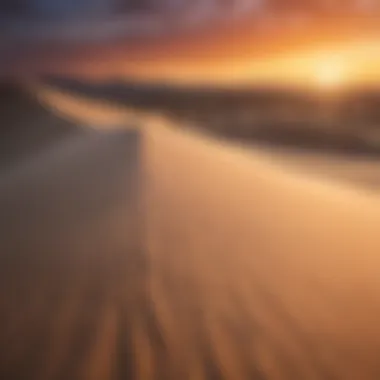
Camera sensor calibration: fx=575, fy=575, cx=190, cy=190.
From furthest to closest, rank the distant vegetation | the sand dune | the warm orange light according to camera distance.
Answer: the distant vegetation
the warm orange light
the sand dune

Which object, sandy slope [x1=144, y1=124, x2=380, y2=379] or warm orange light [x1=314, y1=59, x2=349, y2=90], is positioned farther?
warm orange light [x1=314, y1=59, x2=349, y2=90]

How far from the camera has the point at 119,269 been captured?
10.6 ft

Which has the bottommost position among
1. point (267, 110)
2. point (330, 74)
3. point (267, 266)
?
point (267, 110)

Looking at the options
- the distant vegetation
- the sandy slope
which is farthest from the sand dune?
the distant vegetation

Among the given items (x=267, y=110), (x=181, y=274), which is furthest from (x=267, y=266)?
(x=267, y=110)

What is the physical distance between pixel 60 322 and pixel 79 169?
2160 millimetres

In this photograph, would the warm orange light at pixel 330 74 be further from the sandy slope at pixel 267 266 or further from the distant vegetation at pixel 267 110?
the sandy slope at pixel 267 266

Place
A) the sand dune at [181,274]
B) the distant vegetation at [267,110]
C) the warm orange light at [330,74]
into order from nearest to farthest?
the sand dune at [181,274] → the warm orange light at [330,74] → the distant vegetation at [267,110]

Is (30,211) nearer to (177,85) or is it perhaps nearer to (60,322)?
(60,322)

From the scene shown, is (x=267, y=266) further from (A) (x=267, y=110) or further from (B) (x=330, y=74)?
(A) (x=267, y=110)

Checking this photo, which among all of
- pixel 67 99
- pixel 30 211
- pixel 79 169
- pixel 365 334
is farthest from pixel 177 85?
pixel 365 334

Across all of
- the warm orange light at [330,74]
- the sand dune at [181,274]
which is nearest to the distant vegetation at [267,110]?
the warm orange light at [330,74]

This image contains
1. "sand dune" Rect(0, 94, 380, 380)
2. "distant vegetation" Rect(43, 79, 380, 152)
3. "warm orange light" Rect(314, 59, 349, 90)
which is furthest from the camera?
"distant vegetation" Rect(43, 79, 380, 152)

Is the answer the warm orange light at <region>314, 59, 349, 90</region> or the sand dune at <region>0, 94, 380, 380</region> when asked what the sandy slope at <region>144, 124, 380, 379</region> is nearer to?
the sand dune at <region>0, 94, 380, 380</region>
